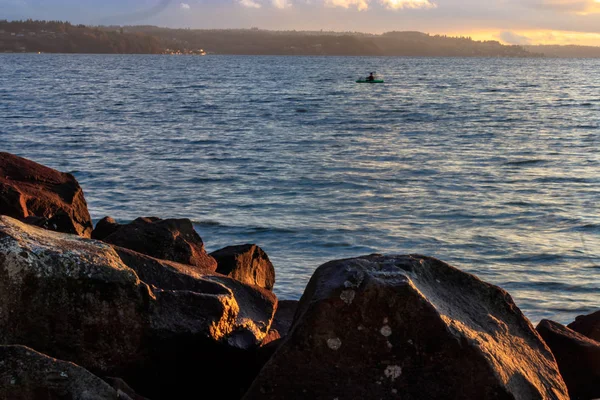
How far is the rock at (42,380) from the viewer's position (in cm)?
326

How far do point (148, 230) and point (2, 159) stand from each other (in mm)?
2933

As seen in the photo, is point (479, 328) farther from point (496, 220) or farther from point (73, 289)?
point (496, 220)

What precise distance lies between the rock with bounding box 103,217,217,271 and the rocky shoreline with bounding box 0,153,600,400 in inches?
48.5

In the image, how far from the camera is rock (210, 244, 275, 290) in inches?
261

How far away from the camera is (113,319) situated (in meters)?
4.20

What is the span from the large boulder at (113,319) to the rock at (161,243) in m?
1.52

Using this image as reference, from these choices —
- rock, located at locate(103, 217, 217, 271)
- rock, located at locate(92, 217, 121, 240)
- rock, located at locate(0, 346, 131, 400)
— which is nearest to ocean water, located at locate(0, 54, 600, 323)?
rock, located at locate(92, 217, 121, 240)

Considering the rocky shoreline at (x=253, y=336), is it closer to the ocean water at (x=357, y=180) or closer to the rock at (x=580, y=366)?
the rock at (x=580, y=366)

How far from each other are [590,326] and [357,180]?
12.7m

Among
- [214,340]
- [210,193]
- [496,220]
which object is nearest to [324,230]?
[496,220]

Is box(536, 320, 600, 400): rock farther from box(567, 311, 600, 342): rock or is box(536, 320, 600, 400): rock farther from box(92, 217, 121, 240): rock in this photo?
box(92, 217, 121, 240): rock

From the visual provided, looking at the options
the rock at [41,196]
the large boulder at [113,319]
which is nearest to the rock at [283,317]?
the large boulder at [113,319]

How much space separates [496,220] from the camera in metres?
14.3

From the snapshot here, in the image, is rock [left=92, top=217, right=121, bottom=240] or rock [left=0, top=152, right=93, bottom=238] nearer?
rock [left=0, top=152, right=93, bottom=238]
